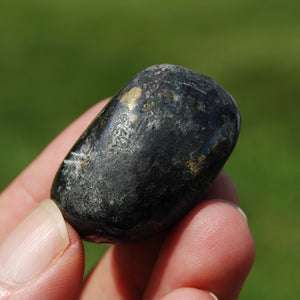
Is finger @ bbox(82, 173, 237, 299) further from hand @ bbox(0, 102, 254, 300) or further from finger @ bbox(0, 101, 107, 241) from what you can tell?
finger @ bbox(0, 101, 107, 241)

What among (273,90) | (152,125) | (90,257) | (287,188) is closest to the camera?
(152,125)

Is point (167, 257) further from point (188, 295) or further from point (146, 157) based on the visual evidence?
point (146, 157)

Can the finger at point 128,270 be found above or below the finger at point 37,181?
below

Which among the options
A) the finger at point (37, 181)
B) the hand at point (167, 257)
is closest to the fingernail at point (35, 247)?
the hand at point (167, 257)

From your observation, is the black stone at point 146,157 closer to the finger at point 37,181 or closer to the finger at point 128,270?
the finger at point 128,270

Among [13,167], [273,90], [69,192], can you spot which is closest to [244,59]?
[273,90]

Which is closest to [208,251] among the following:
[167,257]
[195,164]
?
[167,257]

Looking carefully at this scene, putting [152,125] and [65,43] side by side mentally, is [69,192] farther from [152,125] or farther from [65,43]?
[65,43]
